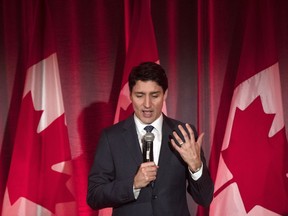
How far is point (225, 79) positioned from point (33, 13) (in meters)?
1.54

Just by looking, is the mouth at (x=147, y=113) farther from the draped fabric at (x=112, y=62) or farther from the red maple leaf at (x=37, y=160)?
the draped fabric at (x=112, y=62)

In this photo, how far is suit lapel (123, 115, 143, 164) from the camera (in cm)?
185

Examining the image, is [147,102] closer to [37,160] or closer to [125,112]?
[125,112]

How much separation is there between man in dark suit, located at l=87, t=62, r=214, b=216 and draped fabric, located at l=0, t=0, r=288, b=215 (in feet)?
4.37

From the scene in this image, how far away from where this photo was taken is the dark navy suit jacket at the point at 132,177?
5.87ft

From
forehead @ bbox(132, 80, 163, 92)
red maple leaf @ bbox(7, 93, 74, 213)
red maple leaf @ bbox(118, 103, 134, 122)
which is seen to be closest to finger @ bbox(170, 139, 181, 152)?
forehead @ bbox(132, 80, 163, 92)

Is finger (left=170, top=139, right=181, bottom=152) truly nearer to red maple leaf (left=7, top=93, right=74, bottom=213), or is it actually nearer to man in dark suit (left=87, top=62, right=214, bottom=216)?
man in dark suit (left=87, top=62, right=214, bottom=216)

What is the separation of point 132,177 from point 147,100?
14.2 inches

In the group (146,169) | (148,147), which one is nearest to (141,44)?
(148,147)

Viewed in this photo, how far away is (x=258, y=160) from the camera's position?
9.39 feet

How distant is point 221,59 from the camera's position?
3238mm

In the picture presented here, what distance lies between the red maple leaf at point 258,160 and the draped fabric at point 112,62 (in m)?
0.37

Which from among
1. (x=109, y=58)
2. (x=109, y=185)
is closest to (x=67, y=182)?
(x=109, y=58)

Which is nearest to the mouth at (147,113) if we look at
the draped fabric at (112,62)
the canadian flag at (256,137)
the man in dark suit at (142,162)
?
the man in dark suit at (142,162)
